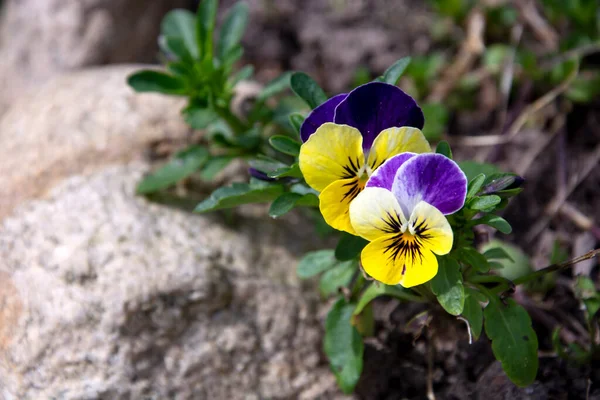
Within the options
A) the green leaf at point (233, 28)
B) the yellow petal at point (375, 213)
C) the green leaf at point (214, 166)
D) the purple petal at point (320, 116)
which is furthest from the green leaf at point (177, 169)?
the yellow petal at point (375, 213)

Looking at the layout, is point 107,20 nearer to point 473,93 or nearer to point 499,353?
point 473,93

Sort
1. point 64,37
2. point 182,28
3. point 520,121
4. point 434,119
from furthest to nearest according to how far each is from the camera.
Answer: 1. point 64,37
2. point 520,121
3. point 434,119
4. point 182,28

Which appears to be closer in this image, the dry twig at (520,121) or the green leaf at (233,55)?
the green leaf at (233,55)

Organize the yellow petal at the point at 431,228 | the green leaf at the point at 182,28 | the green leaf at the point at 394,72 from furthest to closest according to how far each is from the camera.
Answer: the green leaf at the point at 182,28
the green leaf at the point at 394,72
the yellow petal at the point at 431,228

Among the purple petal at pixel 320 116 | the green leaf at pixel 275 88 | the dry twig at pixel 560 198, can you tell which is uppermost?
the purple petal at pixel 320 116

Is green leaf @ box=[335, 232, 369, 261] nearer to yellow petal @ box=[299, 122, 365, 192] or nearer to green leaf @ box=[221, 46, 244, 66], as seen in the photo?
yellow petal @ box=[299, 122, 365, 192]

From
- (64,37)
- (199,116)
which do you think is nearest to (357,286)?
(199,116)

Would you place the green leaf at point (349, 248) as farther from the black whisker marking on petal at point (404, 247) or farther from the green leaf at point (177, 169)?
the green leaf at point (177, 169)

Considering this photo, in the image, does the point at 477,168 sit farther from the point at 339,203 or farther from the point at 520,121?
the point at 520,121
